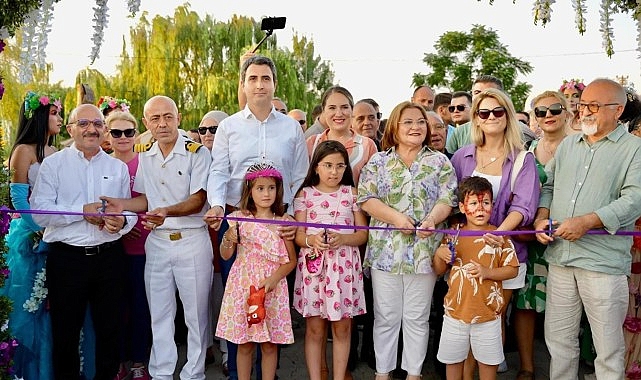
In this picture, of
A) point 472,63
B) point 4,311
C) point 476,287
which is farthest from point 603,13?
point 472,63

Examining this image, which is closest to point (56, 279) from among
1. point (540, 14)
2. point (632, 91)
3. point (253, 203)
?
point (253, 203)

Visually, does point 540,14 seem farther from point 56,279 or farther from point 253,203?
point 56,279

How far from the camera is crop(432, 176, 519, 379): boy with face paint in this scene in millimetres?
4418

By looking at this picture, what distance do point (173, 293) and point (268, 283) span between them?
903 mm

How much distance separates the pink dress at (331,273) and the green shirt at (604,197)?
1.55m

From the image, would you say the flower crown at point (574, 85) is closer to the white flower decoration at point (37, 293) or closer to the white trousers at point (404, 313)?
the white trousers at point (404, 313)

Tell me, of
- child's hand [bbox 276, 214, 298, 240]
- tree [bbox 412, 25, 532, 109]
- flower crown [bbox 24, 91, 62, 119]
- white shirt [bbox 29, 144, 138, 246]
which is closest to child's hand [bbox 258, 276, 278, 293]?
child's hand [bbox 276, 214, 298, 240]

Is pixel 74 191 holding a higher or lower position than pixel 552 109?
lower

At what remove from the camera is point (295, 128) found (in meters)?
5.31

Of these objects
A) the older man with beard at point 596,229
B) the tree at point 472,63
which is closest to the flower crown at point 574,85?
the older man with beard at point 596,229

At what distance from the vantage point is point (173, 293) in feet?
16.7

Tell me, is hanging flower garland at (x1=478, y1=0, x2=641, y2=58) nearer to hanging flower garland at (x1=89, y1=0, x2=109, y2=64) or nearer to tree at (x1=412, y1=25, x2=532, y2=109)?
hanging flower garland at (x1=89, y1=0, x2=109, y2=64)

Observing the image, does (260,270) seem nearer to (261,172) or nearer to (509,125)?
(261,172)

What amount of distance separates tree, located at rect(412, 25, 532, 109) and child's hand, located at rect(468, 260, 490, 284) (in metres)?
20.9
